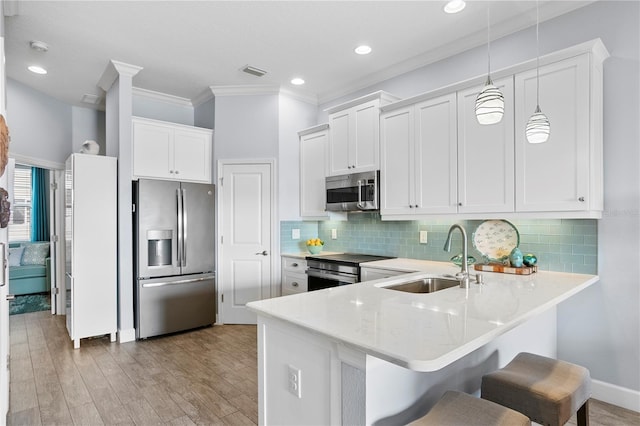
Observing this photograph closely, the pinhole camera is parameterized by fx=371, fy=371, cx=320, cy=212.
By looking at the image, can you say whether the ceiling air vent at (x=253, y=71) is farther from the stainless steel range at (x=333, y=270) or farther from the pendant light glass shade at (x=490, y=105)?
the pendant light glass shade at (x=490, y=105)

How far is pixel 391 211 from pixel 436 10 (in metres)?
1.68

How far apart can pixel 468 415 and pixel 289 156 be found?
146 inches

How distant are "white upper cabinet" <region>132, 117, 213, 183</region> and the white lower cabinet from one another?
1.42m

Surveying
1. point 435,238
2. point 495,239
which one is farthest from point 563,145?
point 435,238

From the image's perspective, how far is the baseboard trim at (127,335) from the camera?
3.84 meters

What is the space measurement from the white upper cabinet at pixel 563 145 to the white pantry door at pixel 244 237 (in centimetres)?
278

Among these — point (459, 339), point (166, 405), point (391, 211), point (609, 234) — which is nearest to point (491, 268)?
point (609, 234)

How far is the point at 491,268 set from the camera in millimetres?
2764

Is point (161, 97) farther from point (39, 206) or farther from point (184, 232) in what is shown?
point (39, 206)

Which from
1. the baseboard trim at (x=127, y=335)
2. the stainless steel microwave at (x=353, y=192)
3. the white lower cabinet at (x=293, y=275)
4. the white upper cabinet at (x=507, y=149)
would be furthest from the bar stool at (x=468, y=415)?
the baseboard trim at (x=127, y=335)

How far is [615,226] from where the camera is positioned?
251cm

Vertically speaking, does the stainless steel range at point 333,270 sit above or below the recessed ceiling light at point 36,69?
below

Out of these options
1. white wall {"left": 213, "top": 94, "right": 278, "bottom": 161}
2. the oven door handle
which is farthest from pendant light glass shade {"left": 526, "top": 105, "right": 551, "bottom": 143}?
white wall {"left": 213, "top": 94, "right": 278, "bottom": 161}

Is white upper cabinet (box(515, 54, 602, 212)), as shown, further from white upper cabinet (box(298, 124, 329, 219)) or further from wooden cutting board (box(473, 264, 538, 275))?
white upper cabinet (box(298, 124, 329, 219))
